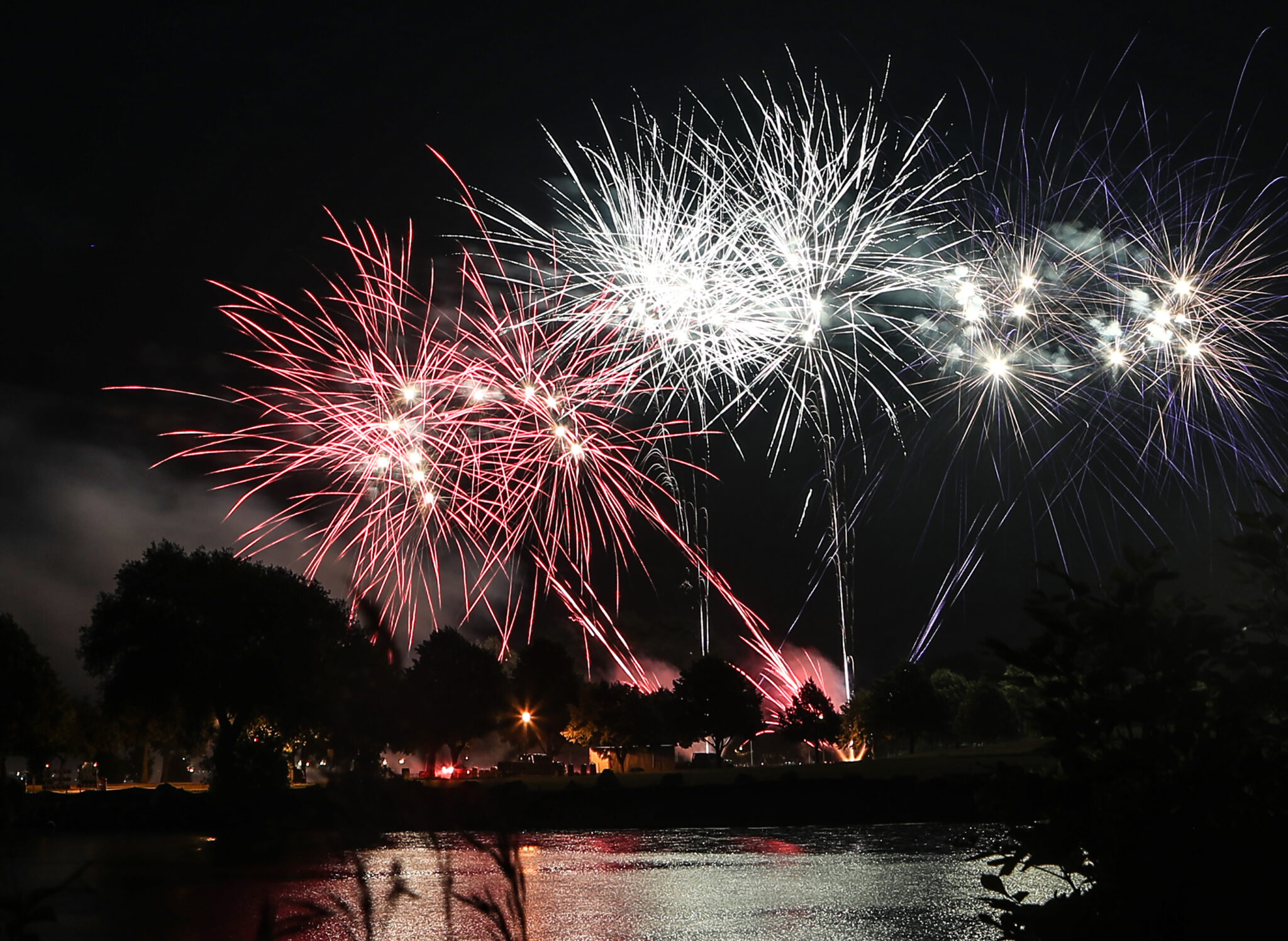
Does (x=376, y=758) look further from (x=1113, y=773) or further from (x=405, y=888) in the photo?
(x=1113, y=773)

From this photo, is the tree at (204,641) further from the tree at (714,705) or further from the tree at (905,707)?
the tree at (905,707)

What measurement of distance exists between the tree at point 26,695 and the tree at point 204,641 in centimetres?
480

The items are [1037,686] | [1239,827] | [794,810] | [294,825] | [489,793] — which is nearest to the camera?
[489,793]

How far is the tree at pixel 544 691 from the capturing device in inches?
3371

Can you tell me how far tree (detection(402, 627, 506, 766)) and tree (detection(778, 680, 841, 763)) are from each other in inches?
807

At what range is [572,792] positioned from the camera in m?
41.2

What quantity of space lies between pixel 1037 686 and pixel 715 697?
64571 mm

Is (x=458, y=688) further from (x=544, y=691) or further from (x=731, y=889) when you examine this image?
(x=731, y=889)

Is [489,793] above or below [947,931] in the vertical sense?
above

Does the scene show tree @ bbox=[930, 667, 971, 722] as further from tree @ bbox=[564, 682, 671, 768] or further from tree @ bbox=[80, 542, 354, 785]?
tree @ bbox=[80, 542, 354, 785]

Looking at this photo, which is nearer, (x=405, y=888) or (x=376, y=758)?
(x=405, y=888)

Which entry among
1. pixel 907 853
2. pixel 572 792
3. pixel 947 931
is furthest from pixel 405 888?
pixel 572 792

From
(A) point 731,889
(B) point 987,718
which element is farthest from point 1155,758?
(B) point 987,718

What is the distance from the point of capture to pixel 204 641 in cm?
5125
